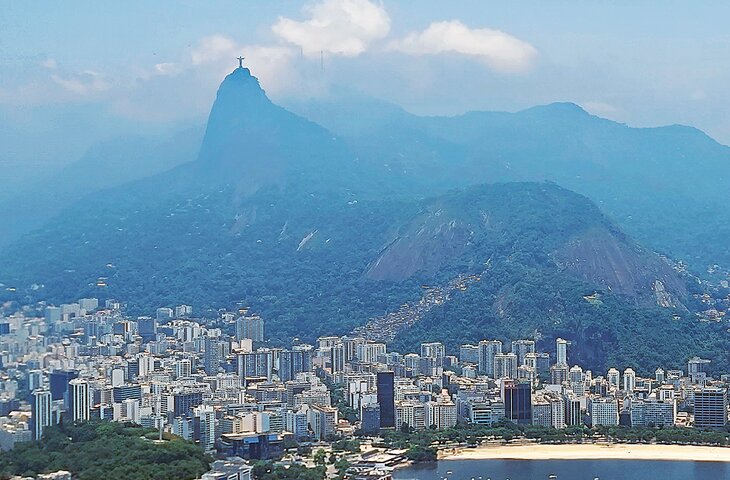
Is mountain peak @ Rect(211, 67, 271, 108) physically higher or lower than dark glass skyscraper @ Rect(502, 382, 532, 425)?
higher

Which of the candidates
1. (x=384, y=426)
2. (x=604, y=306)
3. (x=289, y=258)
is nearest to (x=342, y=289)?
(x=289, y=258)

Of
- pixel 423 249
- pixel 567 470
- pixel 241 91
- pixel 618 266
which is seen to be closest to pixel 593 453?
pixel 567 470

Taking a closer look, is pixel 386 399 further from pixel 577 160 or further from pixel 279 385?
pixel 577 160

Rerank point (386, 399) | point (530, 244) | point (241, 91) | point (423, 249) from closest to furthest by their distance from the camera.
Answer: point (386, 399)
point (530, 244)
point (423, 249)
point (241, 91)

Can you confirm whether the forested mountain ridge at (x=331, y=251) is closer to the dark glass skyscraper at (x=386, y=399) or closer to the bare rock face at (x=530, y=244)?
the bare rock face at (x=530, y=244)

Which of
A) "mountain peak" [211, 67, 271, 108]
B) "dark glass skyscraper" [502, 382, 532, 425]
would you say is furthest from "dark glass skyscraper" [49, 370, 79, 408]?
"mountain peak" [211, 67, 271, 108]

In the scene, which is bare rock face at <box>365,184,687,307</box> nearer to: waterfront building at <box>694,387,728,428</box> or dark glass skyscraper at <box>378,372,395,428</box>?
waterfront building at <box>694,387,728,428</box>

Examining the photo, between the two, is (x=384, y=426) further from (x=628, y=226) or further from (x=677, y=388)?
(x=628, y=226)
